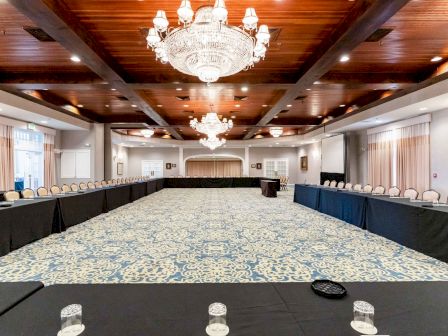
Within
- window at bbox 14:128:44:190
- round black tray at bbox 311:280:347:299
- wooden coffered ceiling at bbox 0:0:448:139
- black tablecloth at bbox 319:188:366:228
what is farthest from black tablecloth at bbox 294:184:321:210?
window at bbox 14:128:44:190

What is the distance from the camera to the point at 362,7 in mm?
3854

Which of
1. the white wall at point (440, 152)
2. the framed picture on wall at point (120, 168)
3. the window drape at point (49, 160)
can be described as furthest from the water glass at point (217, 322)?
the framed picture on wall at point (120, 168)

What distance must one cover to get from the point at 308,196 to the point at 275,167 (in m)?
12.9

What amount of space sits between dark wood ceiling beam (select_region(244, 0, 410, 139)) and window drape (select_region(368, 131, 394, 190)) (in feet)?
20.9

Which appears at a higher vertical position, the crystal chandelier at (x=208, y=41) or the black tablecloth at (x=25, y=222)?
the crystal chandelier at (x=208, y=41)

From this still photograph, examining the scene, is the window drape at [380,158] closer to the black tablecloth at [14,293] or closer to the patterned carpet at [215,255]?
the patterned carpet at [215,255]

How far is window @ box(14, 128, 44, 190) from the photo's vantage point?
11281mm

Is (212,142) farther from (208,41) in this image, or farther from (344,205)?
(208,41)

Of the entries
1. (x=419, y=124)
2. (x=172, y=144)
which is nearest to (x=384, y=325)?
(x=419, y=124)

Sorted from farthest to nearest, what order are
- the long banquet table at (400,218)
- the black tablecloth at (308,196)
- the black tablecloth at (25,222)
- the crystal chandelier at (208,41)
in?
the black tablecloth at (308,196) < the black tablecloth at (25,222) < the long banquet table at (400,218) < the crystal chandelier at (208,41)

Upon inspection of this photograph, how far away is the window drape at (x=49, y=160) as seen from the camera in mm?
12508

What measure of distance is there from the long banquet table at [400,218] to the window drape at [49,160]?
1209 centimetres

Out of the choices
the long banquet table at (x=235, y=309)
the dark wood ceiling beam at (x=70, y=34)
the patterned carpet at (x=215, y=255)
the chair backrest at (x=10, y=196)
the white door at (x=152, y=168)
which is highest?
the dark wood ceiling beam at (x=70, y=34)

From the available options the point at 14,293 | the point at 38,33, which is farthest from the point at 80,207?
the point at 14,293
